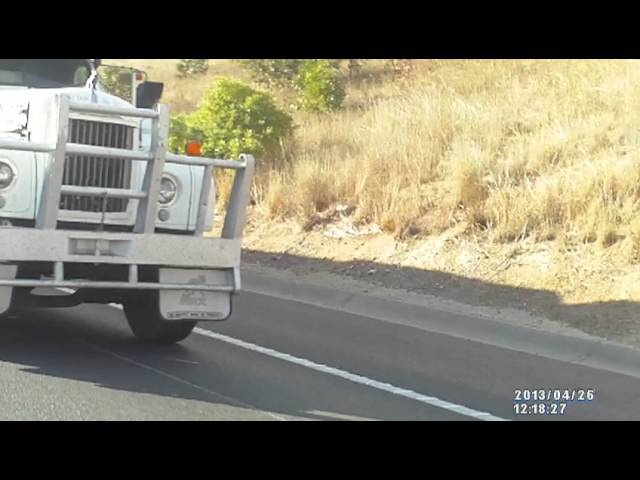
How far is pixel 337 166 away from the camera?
16.6 meters

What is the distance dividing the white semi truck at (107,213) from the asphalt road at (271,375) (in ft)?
1.57

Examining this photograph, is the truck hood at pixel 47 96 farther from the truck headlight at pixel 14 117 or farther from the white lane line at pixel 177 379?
the white lane line at pixel 177 379

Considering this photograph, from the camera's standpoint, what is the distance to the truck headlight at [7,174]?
7.36m

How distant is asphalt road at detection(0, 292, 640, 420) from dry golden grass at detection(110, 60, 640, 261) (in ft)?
11.0

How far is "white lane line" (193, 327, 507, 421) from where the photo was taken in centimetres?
692

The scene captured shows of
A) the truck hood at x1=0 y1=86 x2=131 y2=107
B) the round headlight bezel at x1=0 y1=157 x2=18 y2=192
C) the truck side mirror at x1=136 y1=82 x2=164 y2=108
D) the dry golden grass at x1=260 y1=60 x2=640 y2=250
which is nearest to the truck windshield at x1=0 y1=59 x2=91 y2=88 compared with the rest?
the truck hood at x1=0 y1=86 x2=131 y2=107

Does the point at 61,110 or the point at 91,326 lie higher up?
the point at 61,110

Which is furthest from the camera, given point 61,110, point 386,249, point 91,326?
point 386,249

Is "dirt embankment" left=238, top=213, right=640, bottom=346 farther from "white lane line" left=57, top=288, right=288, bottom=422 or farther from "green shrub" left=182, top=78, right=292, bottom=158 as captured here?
"white lane line" left=57, top=288, right=288, bottom=422

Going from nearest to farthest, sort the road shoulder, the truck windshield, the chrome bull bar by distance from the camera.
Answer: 1. the chrome bull bar
2. the truck windshield
3. the road shoulder

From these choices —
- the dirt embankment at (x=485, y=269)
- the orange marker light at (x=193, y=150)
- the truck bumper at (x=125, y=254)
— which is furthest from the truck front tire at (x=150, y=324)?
the dirt embankment at (x=485, y=269)

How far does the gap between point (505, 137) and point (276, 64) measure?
47.8ft
